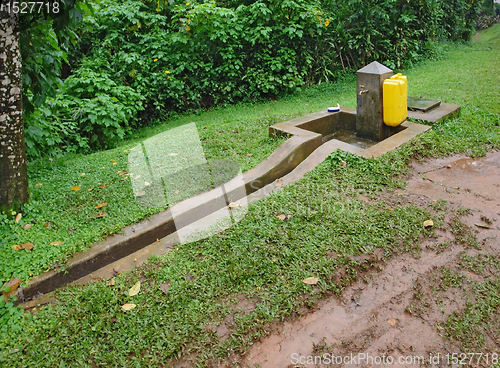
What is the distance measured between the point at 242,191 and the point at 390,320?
83.8 inches

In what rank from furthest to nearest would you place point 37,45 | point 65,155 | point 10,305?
point 65,155 → point 37,45 → point 10,305

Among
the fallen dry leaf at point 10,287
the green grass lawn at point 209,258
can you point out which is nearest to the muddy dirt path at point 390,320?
the green grass lawn at point 209,258

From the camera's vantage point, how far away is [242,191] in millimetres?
4301

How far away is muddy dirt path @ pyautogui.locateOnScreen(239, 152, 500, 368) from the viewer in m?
2.47

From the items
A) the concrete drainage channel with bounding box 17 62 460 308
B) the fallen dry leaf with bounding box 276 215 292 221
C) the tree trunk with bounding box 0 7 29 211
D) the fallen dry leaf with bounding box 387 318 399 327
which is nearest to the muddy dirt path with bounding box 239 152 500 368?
the fallen dry leaf with bounding box 387 318 399 327

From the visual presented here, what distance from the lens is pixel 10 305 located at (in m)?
2.87

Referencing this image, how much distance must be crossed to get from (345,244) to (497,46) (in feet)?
40.8

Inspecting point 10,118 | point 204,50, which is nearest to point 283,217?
point 10,118

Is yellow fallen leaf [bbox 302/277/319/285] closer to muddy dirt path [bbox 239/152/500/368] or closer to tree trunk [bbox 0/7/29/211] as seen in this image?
muddy dirt path [bbox 239/152/500/368]

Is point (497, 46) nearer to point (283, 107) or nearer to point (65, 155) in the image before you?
point (283, 107)

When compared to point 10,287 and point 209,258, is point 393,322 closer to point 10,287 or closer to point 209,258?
point 209,258

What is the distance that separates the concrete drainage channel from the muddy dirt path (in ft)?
4.87

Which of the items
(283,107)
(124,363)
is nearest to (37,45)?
(124,363)

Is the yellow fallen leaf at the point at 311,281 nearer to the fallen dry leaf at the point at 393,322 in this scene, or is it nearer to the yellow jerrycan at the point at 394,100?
the fallen dry leaf at the point at 393,322
